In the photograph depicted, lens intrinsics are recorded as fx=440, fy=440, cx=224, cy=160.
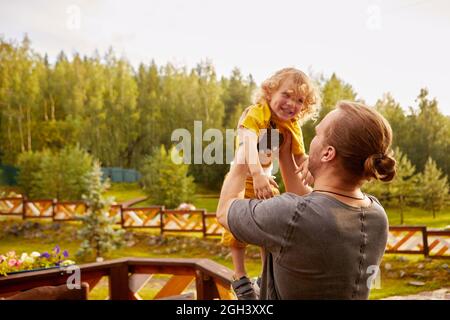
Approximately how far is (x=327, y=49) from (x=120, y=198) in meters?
4.42

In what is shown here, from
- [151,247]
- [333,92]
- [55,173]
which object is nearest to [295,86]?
[333,92]

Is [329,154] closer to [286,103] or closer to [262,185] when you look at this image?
[262,185]

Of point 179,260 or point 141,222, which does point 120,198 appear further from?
point 179,260

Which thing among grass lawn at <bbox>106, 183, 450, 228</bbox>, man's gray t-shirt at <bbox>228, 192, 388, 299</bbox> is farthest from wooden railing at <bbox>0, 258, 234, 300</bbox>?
grass lawn at <bbox>106, 183, 450, 228</bbox>

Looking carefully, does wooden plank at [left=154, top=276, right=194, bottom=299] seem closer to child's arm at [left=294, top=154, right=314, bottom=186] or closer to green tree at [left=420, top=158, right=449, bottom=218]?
child's arm at [left=294, top=154, right=314, bottom=186]

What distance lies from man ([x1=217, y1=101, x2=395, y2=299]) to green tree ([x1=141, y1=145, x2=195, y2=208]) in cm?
624

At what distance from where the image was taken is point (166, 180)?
278 inches

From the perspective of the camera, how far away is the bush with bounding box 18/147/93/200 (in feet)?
21.9

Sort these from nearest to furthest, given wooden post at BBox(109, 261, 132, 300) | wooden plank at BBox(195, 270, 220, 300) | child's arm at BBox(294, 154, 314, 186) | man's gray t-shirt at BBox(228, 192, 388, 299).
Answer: man's gray t-shirt at BBox(228, 192, 388, 299), child's arm at BBox(294, 154, 314, 186), wooden plank at BBox(195, 270, 220, 300), wooden post at BBox(109, 261, 132, 300)

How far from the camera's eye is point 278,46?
14.0 ft

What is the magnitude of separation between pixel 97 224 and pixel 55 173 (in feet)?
4.43

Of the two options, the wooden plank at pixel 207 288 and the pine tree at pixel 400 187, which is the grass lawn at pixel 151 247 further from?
the wooden plank at pixel 207 288

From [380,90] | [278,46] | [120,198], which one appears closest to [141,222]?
[120,198]
